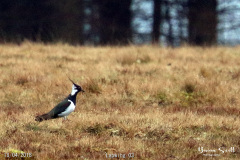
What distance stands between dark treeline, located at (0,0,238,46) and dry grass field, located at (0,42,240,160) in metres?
6.27

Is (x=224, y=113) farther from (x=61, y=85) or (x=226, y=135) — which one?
(x=61, y=85)

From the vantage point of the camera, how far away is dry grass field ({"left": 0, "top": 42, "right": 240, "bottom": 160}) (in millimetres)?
6004

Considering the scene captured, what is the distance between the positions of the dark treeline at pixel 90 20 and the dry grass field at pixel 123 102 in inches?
247

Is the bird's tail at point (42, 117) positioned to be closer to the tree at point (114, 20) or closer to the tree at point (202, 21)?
the tree at point (202, 21)

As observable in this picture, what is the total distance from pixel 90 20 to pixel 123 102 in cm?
1284

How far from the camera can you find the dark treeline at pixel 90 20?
21.2 metres

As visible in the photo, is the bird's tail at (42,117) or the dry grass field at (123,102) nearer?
the dry grass field at (123,102)

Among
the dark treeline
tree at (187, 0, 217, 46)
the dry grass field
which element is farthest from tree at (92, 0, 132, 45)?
the dry grass field

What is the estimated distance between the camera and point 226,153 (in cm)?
589

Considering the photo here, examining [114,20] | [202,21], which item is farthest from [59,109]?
[114,20]

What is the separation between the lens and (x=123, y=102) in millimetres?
9164

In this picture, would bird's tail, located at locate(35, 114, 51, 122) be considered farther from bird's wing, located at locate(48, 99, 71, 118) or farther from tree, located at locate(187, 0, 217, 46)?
tree, located at locate(187, 0, 217, 46)

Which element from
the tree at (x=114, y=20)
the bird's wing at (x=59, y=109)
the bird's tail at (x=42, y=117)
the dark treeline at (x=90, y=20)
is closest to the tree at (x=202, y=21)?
the dark treeline at (x=90, y=20)

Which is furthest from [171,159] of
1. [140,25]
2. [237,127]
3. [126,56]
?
[140,25]
